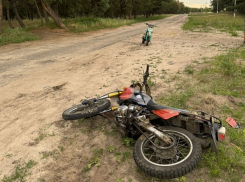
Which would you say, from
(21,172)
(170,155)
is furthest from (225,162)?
(21,172)

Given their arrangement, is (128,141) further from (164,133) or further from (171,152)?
(171,152)

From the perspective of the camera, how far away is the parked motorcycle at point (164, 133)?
253 centimetres

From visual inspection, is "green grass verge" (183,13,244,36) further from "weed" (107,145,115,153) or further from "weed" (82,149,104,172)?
"weed" (82,149,104,172)

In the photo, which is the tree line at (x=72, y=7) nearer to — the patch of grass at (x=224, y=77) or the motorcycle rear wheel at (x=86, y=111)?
the motorcycle rear wheel at (x=86, y=111)

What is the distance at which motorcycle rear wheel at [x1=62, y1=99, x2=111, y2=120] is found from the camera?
13.1ft

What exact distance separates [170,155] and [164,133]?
31cm

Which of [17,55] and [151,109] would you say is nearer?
[151,109]

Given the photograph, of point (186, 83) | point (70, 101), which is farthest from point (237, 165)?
point (70, 101)

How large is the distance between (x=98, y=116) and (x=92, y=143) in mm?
927

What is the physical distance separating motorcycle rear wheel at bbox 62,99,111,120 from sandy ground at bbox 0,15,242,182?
8.8 inches

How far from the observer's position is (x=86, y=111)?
4039mm

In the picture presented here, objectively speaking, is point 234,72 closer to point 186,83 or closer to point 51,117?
point 186,83

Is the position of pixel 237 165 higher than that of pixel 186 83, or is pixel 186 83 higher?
pixel 186 83

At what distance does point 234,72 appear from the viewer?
20.9 feet
